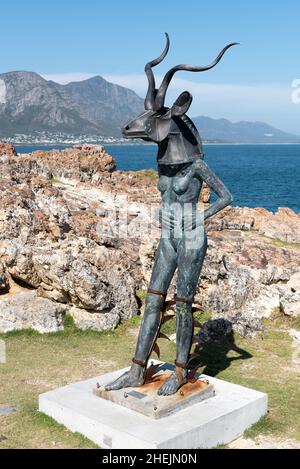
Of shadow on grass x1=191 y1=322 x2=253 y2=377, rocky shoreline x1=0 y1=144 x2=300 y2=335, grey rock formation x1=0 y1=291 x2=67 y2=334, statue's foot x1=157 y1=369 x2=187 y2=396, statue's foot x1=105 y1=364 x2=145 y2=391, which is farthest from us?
rocky shoreline x1=0 y1=144 x2=300 y2=335

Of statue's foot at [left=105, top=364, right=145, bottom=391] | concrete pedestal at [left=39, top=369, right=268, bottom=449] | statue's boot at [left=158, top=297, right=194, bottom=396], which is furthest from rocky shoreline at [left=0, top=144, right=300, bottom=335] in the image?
statue's boot at [left=158, top=297, right=194, bottom=396]

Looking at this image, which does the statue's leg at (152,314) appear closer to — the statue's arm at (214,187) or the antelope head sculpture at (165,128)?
the statue's arm at (214,187)

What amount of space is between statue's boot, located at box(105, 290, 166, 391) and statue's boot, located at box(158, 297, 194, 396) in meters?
0.26

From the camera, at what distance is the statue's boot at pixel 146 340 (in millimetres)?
7832

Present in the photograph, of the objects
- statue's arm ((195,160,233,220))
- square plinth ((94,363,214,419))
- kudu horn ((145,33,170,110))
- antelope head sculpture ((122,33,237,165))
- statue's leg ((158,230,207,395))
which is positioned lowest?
square plinth ((94,363,214,419))

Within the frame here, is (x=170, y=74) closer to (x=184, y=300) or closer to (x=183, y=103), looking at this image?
(x=183, y=103)

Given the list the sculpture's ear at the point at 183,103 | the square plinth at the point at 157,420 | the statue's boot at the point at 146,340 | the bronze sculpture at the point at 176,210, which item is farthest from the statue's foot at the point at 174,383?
the sculpture's ear at the point at 183,103

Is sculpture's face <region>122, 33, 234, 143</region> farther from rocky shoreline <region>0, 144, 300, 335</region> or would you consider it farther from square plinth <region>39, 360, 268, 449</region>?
rocky shoreline <region>0, 144, 300, 335</region>

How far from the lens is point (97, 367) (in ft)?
32.6

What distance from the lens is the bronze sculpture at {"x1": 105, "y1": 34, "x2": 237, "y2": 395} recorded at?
7484mm

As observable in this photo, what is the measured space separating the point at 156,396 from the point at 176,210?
238 cm
